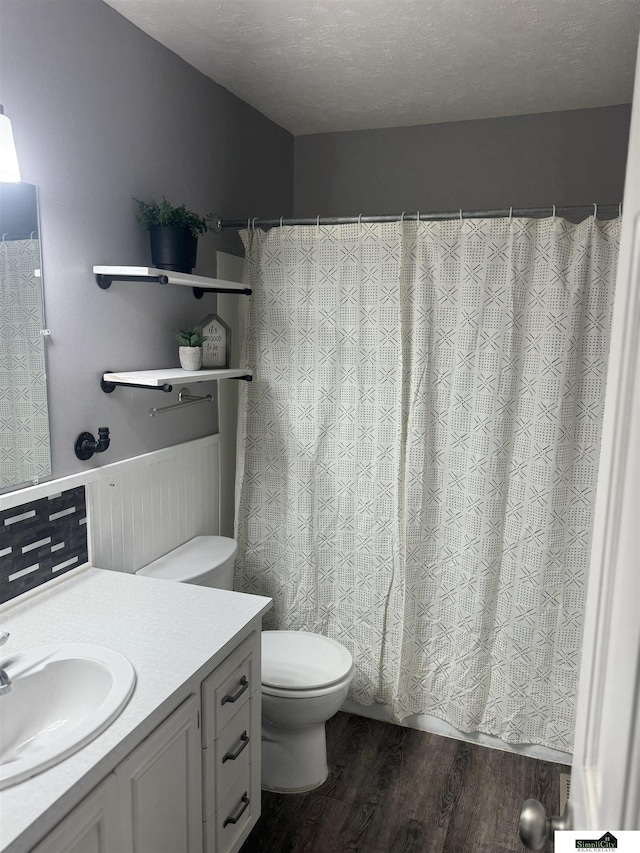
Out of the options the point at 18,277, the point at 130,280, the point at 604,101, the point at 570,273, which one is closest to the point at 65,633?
the point at 18,277

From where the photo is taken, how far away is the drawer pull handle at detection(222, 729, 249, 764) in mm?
1780

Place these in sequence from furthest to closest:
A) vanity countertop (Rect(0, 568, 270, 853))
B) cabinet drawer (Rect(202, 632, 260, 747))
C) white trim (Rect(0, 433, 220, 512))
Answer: white trim (Rect(0, 433, 220, 512)) < cabinet drawer (Rect(202, 632, 260, 747)) < vanity countertop (Rect(0, 568, 270, 853))

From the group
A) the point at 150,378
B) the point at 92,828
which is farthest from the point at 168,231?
the point at 92,828

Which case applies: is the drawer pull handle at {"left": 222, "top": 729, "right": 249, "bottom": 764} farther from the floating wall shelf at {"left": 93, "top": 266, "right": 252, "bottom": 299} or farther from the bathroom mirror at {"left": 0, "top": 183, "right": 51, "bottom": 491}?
the floating wall shelf at {"left": 93, "top": 266, "right": 252, "bottom": 299}

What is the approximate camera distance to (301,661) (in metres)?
2.35

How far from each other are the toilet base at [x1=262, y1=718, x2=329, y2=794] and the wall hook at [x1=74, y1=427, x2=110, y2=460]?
3.59 ft

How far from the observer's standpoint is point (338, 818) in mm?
2172

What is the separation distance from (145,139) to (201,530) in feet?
4.88

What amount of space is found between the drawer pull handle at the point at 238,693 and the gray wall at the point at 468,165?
7.44ft

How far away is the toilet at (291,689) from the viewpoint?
2166mm

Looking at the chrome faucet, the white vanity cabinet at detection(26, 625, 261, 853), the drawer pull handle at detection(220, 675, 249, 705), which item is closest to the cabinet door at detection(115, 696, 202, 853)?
the white vanity cabinet at detection(26, 625, 261, 853)

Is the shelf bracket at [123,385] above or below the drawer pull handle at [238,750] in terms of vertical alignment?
above

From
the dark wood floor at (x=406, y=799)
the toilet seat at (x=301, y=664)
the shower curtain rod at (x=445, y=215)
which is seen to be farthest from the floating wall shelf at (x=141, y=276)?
the dark wood floor at (x=406, y=799)

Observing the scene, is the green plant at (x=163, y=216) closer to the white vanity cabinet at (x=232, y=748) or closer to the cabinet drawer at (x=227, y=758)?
the white vanity cabinet at (x=232, y=748)
